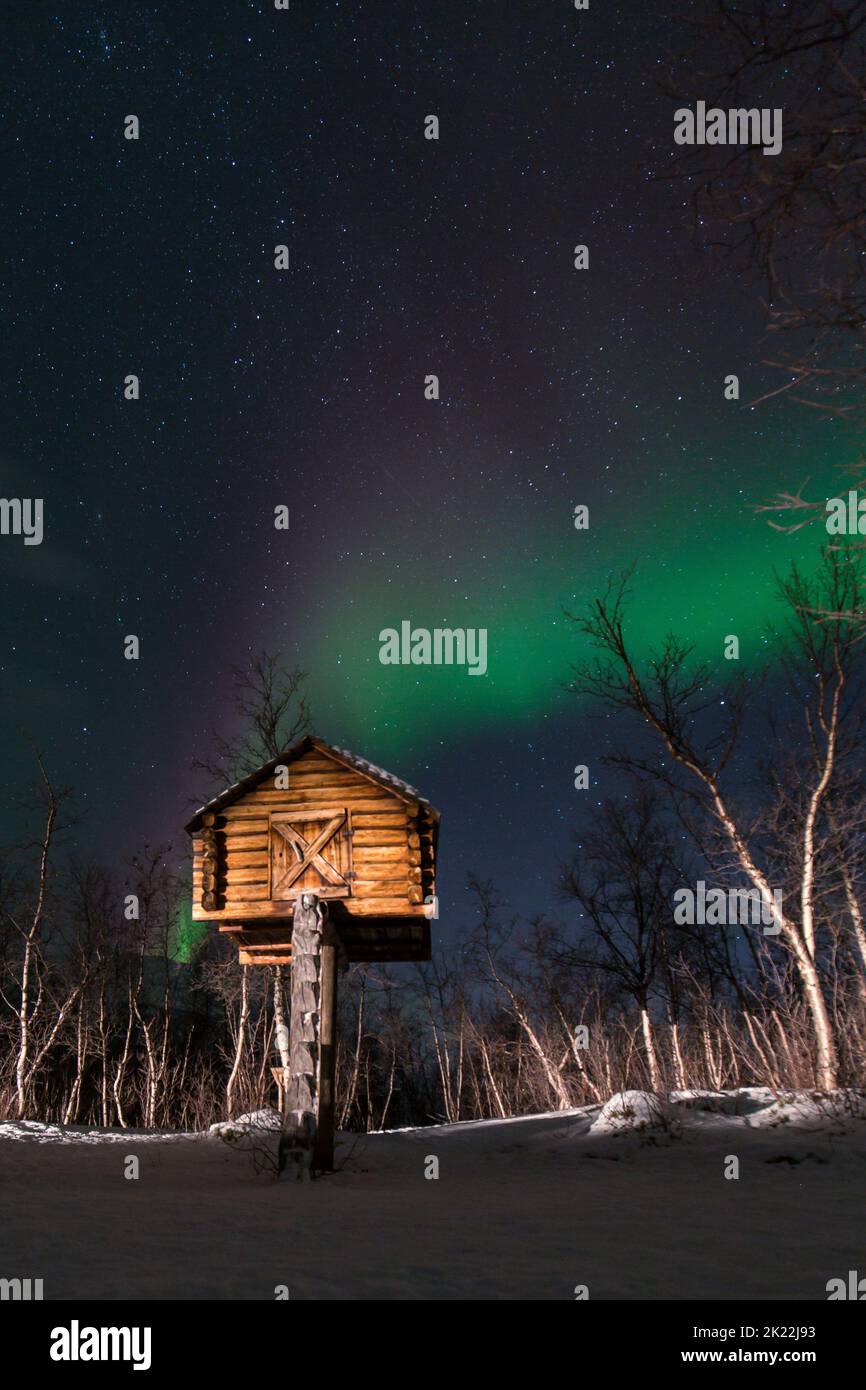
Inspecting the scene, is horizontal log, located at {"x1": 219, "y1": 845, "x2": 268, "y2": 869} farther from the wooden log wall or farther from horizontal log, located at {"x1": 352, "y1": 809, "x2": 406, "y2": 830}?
horizontal log, located at {"x1": 352, "y1": 809, "x2": 406, "y2": 830}

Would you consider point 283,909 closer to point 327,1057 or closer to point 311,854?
point 311,854

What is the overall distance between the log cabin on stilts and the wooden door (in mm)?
17

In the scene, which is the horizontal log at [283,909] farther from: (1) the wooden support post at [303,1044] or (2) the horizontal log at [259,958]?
(2) the horizontal log at [259,958]

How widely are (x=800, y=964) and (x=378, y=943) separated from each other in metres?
8.12

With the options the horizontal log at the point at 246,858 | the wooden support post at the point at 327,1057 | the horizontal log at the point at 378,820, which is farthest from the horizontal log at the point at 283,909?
the horizontal log at the point at 378,820

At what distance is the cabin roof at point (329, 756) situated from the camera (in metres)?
14.5

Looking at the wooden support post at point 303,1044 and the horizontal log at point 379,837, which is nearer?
the wooden support post at point 303,1044

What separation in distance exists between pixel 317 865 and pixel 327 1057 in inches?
118

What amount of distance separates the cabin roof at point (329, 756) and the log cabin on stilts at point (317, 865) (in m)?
0.02

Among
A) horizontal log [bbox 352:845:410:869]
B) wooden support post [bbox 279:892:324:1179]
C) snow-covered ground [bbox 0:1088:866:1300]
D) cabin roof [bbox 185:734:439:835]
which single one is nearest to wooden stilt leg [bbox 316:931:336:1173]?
wooden support post [bbox 279:892:324:1179]

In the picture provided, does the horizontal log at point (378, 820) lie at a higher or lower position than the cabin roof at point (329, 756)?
lower

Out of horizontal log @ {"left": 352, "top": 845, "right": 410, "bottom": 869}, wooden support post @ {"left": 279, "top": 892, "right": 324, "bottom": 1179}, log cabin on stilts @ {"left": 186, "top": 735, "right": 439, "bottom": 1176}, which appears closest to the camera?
wooden support post @ {"left": 279, "top": 892, "right": 324, "bottom": 1179}

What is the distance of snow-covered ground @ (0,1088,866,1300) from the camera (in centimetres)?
476
